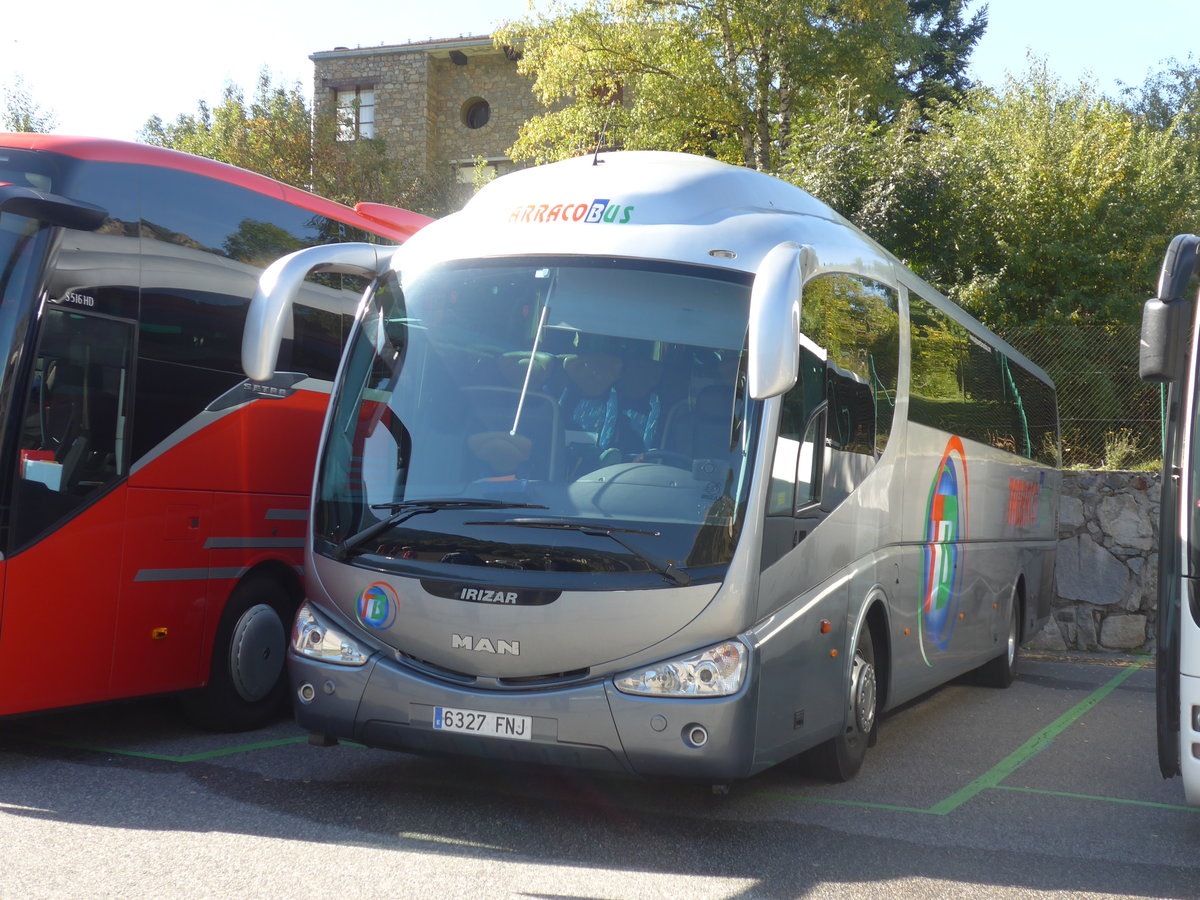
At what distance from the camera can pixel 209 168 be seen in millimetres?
8062

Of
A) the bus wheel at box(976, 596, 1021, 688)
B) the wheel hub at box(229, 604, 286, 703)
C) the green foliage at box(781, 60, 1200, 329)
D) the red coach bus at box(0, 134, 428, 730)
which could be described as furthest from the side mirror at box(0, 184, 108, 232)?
the green foliage at box(781, 60, 1200, 329)

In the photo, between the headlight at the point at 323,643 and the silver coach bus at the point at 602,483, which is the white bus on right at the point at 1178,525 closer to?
the silver coach bus at the point at 602,483

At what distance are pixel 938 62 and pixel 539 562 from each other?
3793 cm

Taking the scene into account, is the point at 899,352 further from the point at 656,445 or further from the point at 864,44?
the point at 864,44

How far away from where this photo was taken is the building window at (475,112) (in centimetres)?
4119

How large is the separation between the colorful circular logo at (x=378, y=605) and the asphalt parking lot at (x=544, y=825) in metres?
0.92

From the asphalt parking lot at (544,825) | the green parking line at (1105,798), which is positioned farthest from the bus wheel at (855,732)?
the green parking line at (1105,798)

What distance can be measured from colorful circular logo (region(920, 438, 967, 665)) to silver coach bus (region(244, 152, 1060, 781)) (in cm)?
158

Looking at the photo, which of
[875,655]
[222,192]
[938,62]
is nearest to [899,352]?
[875,655]

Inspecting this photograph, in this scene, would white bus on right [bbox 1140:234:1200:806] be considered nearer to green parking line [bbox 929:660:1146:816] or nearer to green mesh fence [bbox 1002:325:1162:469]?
green parking line [bbox 929:660:1146:816]

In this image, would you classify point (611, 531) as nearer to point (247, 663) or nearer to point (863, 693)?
point (863, 693)

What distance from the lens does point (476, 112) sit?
41.6 meters

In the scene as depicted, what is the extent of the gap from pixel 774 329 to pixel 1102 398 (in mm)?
12706

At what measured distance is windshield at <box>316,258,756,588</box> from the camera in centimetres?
557
